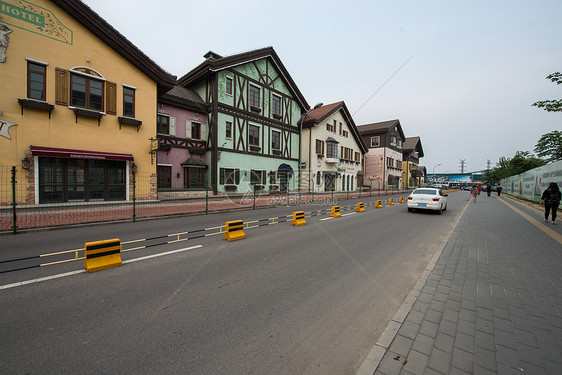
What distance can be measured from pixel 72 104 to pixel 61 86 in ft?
3.10

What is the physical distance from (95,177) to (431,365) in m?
17.2

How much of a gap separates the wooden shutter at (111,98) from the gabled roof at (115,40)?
2.13 meters

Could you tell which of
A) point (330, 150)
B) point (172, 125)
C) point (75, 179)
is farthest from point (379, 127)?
point (75, 179)

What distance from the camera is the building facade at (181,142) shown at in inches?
719

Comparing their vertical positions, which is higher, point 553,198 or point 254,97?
point 254,97

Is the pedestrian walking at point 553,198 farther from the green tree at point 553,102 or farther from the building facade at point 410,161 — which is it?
the building facade at point 410,161

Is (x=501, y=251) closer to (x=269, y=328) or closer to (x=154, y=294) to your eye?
(x=269, y=328)

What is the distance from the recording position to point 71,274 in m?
4.36

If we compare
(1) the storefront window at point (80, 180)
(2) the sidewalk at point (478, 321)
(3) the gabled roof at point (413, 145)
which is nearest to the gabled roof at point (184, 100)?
(1) the storefront window at point (80, 180)

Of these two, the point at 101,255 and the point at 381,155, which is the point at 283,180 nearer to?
the point at 101,255

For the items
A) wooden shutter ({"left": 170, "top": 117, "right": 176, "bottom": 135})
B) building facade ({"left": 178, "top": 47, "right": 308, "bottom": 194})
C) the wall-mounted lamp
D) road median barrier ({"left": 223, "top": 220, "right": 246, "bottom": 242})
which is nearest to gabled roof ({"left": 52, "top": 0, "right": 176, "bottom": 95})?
wooden shutter ({"left": 170, "top": 117, "right": 176, "bottom": 135})

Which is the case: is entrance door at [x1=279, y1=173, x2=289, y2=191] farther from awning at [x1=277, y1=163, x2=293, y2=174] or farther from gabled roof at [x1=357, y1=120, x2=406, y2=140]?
gabled roof at [x1=357, y1=120, x2=406, y2=140]

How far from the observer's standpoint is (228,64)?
20.0 meters

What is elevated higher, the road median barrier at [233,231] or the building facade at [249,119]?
the building facade at [249,119]
